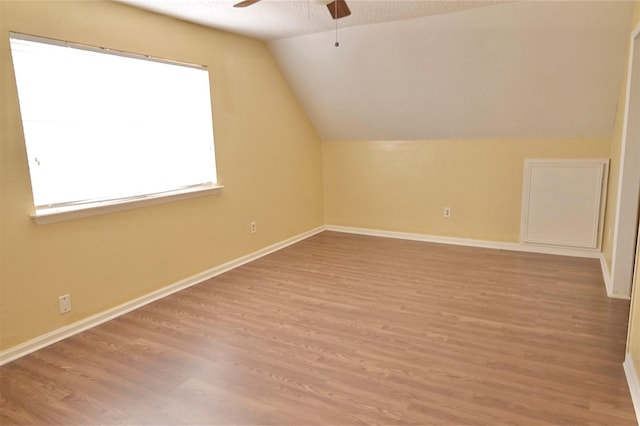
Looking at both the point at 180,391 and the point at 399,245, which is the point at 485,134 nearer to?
the point at 399,245

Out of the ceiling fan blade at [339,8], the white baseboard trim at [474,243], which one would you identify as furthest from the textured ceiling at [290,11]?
the white baseboard trim at [474,243]

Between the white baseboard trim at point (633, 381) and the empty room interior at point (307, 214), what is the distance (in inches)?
0.8

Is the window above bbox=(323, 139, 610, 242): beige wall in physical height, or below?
above

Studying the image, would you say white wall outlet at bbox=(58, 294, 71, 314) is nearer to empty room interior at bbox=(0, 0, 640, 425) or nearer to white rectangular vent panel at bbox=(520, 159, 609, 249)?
empty room interior at bbox=(0, 0, 640, 425)

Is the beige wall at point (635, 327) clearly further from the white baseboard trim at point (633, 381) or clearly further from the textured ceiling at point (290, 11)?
the textured ceiling at point (290, 11)

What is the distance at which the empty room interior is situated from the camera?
217 centimetres

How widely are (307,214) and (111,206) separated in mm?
2680

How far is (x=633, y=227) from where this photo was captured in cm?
290

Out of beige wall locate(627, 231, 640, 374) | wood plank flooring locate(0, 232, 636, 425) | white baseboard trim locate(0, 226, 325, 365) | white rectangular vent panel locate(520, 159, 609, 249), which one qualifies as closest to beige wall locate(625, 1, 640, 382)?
beige wall locate(627, 231, 640, 374)

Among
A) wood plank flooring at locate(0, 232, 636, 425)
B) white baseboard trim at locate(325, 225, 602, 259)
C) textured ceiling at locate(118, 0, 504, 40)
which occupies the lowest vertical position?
wood plank flooring at locate(0, 232, 636, 425)

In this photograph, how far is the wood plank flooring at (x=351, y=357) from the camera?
1958 millimetres

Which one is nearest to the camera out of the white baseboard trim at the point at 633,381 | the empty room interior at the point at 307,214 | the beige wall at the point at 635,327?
the white baseboard trim at the point at 633,381

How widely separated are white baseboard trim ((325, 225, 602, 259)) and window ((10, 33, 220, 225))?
7.31ft

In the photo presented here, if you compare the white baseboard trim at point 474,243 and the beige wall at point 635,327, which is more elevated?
the beige wall at point 635,327
